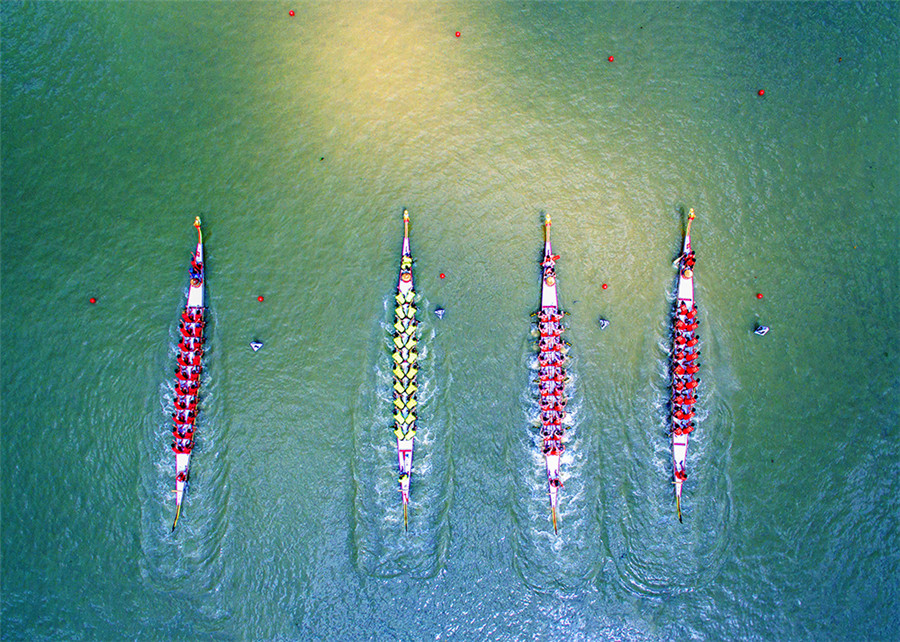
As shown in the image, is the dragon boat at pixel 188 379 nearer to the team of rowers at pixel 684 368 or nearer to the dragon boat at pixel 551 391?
the dragon boat at pixel 551 391

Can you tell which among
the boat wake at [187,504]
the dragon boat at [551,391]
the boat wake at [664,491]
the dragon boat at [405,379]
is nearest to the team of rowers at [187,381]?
the boat wake at [187,504]

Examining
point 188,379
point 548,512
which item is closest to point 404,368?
point 548,512

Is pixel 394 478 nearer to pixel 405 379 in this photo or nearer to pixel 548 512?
pixel 405 379

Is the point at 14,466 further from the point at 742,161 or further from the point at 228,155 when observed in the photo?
the point at 742,161

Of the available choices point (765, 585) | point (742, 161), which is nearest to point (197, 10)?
point (742, 161)

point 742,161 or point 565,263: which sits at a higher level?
point 742,161

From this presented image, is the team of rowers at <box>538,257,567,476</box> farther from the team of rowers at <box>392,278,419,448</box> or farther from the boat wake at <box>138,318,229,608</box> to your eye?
the boat wake at <box>138,318,229,608</box>
